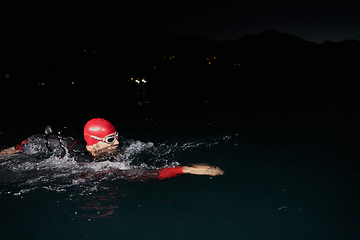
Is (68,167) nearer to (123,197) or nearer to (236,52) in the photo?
(123,197)

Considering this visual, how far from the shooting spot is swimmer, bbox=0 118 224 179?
4.62 metres

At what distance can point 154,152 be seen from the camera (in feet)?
24.3

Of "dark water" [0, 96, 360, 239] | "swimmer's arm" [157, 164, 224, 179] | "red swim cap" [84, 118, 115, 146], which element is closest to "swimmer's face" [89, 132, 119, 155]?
"red swim cap" [84, 118, 115, 146]

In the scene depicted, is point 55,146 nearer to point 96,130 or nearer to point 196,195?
point 96,130

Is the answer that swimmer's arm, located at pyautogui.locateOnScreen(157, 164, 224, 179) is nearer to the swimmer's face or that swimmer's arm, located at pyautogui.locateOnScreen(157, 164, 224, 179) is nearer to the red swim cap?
the swimmer's face

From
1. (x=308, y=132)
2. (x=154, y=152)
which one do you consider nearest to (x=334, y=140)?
(x=308, y=132)

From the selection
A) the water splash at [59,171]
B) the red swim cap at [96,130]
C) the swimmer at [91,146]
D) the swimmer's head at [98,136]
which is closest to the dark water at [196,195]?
the water splash at [59,171]

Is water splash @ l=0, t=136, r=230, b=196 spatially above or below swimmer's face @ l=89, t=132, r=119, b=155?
below

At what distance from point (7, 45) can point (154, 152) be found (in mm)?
109956

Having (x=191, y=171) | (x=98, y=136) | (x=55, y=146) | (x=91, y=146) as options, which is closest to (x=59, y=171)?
(x=55, y=146)

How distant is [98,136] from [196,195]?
8.81ft

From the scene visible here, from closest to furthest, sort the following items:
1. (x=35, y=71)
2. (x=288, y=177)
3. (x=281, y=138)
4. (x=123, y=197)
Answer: (x=123, y=197), (x=288, y=177), (x=281, y=138), (x=35, y=71)

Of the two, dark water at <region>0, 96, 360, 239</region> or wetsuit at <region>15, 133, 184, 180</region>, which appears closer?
dark water at <region>0, 96, 360, 239</region>

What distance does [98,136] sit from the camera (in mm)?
4863
